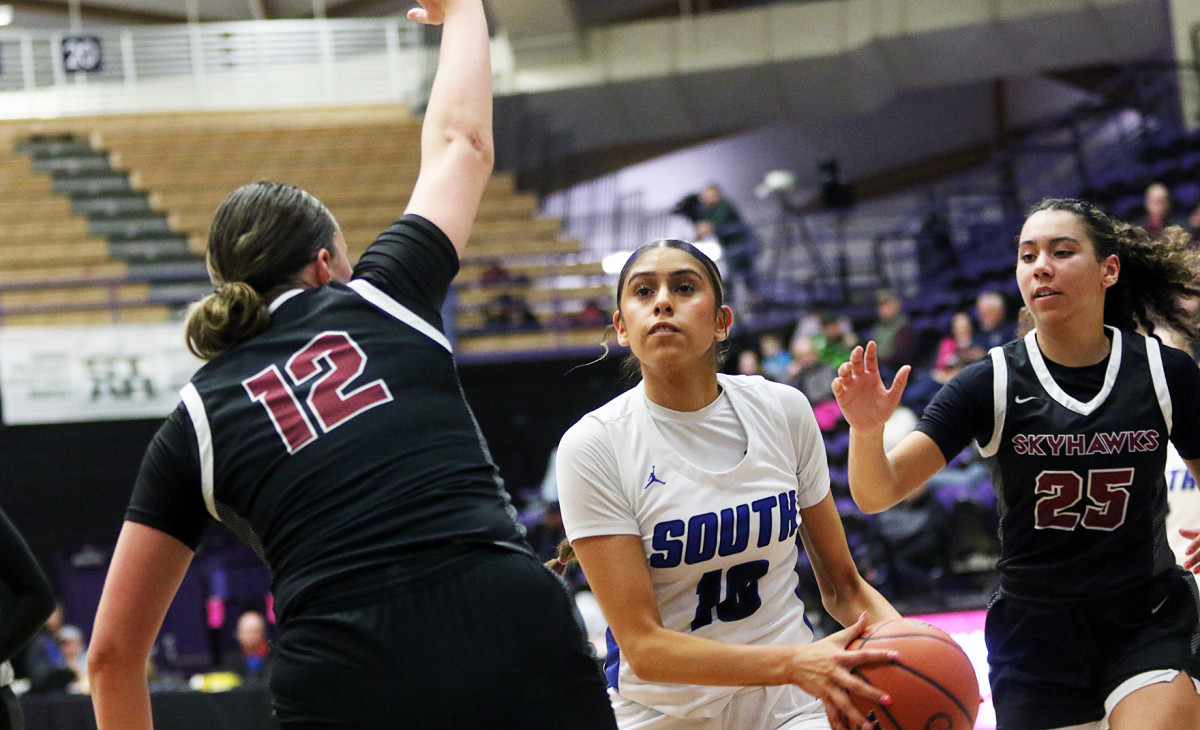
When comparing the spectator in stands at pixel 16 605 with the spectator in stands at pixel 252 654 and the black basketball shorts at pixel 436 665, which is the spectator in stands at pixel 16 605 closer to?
the black basketball shorts at pixel 436 665

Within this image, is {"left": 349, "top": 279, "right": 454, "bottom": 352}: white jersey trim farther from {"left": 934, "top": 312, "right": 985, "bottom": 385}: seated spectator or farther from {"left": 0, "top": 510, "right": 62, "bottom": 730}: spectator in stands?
{"left": 934, "top": 312, "right": 985, "bottom": 385}: seated spectator

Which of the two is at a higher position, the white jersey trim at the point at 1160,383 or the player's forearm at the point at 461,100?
the player's forearm at the point at 461,100

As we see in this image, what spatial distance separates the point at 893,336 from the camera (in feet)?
35.6

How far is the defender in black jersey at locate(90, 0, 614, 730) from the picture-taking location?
1.87 meters

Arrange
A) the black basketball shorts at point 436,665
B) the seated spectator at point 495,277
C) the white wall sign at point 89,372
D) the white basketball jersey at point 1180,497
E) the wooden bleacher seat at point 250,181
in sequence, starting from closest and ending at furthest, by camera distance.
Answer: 1. the black basketball shorts at point 436,665
2. the white basketball jersey at point 1180,497
3. the white wall sign at point 89,372
4. the seated spectator at point 495,277
5. the wooden bleacher seat at point 250,181

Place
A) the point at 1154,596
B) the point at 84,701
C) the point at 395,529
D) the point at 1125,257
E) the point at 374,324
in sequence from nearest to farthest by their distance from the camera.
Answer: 1. the point at 395,529
2. the point at 374,324
3. the point at 1154,596
4. the point at 1125,257
5. the point at 84,701

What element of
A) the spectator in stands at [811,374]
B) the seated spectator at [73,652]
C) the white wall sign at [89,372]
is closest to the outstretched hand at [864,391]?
the spectator in stands at [811,374]

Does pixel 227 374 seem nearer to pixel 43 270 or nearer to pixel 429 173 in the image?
pixel 429 173

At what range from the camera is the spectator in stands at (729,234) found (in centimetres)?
1260

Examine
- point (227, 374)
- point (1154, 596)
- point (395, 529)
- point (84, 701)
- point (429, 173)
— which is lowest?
point (84, 701)

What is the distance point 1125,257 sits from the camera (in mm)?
3482

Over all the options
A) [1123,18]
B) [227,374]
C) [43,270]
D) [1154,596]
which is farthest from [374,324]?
[1123,18]

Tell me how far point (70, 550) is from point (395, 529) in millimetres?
12879

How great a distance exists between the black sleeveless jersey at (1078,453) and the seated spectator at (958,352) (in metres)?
6.19
